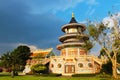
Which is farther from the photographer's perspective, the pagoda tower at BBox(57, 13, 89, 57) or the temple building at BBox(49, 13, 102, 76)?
the pagoda tower at BBox(57, 13, 89, 57)

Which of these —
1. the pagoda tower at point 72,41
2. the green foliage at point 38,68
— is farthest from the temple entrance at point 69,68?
the green foliage at point 38,68

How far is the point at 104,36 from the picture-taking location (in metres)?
41.8

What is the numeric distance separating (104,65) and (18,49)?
41.0 metres

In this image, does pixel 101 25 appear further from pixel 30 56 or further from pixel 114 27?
pixel 30 56

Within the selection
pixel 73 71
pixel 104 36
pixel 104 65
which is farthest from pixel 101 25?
pixel 73 71

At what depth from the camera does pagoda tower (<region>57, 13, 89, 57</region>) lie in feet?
214

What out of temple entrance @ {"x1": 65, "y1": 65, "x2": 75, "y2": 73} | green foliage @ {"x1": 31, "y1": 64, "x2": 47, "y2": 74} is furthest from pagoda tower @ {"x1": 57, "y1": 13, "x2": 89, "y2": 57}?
green foliage @ {"x1": 31, "y1": 64, "x2": 47, "y2": 74}

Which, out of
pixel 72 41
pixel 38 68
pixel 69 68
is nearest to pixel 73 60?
pixel 69 68

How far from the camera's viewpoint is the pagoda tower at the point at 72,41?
214 ft

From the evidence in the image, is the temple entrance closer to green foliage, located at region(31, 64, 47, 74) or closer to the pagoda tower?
Answer: the pagoda tower

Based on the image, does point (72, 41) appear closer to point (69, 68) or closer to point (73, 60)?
point (73, 60)


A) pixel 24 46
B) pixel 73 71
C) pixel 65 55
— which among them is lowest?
pixel 73 71

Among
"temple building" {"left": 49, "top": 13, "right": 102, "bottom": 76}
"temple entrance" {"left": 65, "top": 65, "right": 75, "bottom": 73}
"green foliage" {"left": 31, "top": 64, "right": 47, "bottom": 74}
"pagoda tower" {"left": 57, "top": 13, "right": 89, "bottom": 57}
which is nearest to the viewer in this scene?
"green foliage" {"left": 31, "top": 64, "right": 47, "bottom": 74}

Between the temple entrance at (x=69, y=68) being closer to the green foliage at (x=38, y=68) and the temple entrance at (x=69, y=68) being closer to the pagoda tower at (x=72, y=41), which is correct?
the pagoda tower at (x=72, y=41)
